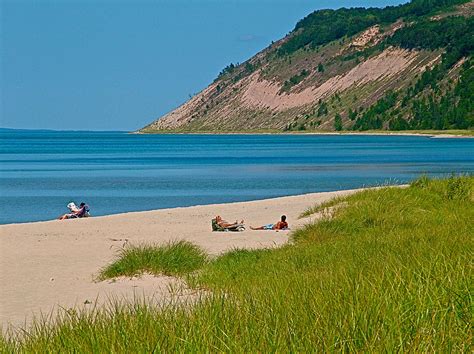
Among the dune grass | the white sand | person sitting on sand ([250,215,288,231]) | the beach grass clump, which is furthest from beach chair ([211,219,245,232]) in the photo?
the dune grass

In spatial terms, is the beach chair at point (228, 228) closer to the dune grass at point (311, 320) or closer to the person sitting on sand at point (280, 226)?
the person sitting on sand at point (280, 226)

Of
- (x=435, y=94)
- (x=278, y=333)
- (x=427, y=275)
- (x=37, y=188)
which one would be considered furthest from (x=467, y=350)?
(x=435, y=94)

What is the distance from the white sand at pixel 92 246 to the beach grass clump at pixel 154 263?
31cm

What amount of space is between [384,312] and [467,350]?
2.52 feet

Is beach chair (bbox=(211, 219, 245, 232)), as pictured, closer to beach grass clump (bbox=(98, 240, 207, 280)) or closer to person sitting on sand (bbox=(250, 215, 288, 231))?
person sitting on sand (bbox=(250, 215, 288, 231))

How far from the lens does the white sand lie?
13234mm

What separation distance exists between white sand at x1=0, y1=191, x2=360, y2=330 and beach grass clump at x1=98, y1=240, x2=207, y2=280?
0.31m

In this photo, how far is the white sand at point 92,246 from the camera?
521 inches

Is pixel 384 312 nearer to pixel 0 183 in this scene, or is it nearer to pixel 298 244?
pixel 298 244

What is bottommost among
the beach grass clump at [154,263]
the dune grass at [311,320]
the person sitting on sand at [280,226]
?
the person sitting on sand at [280,226]

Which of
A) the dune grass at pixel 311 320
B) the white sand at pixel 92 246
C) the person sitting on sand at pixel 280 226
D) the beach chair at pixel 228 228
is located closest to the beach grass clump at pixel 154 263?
the white sand at pixel 92 246

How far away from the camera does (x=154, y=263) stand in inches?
589

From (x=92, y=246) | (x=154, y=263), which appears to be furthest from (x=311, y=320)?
(x=92, y=246)

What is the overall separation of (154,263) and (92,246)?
6.18 meters
